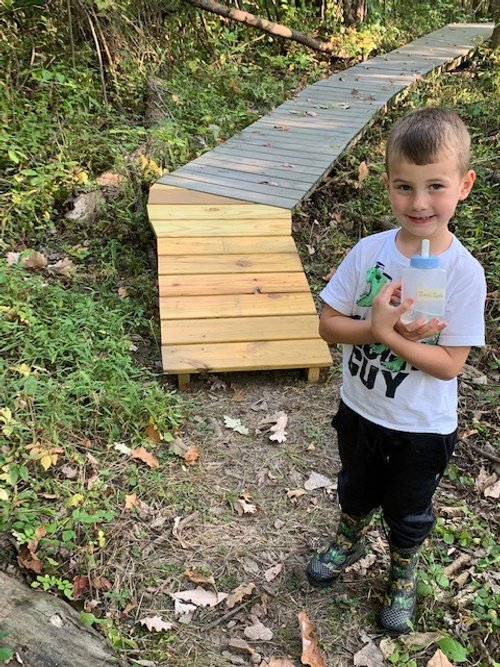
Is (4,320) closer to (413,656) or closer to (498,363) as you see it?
(413,656)

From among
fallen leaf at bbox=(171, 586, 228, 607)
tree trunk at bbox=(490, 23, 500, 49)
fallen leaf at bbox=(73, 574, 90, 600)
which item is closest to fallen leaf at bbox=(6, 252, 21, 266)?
fallen leaf at bbox=(73, 574, 90, 600)

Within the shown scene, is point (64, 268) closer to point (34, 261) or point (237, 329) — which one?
point (34, 261)

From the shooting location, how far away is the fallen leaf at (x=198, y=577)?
105 inches

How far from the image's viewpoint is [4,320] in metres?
3.94

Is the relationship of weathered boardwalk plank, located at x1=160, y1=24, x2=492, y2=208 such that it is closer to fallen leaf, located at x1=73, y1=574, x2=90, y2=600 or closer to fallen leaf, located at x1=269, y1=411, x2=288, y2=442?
fallen leaf, located at x1=269, y1=411, x2=288, y2=442

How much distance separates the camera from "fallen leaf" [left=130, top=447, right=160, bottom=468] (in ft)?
10.5

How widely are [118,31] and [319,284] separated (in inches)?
173

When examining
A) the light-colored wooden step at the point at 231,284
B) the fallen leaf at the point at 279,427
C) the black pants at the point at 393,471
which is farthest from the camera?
the light-colored wooden step at the point at 231,284

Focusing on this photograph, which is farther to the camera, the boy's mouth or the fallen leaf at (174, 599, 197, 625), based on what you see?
the fallen leaf at (174, 599, 197, 625)

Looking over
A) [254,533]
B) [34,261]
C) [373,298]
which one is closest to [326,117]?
[34,261]

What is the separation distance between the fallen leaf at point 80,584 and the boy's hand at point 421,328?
5.72 ft

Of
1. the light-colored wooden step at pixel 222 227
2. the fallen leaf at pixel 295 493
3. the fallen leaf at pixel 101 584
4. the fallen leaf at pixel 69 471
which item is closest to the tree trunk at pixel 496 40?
the light-colored wooden step at pixel 222 227

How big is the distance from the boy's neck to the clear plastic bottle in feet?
0.28

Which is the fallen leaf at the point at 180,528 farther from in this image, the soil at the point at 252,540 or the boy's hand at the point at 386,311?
the boy's hand at the point at 386,311
